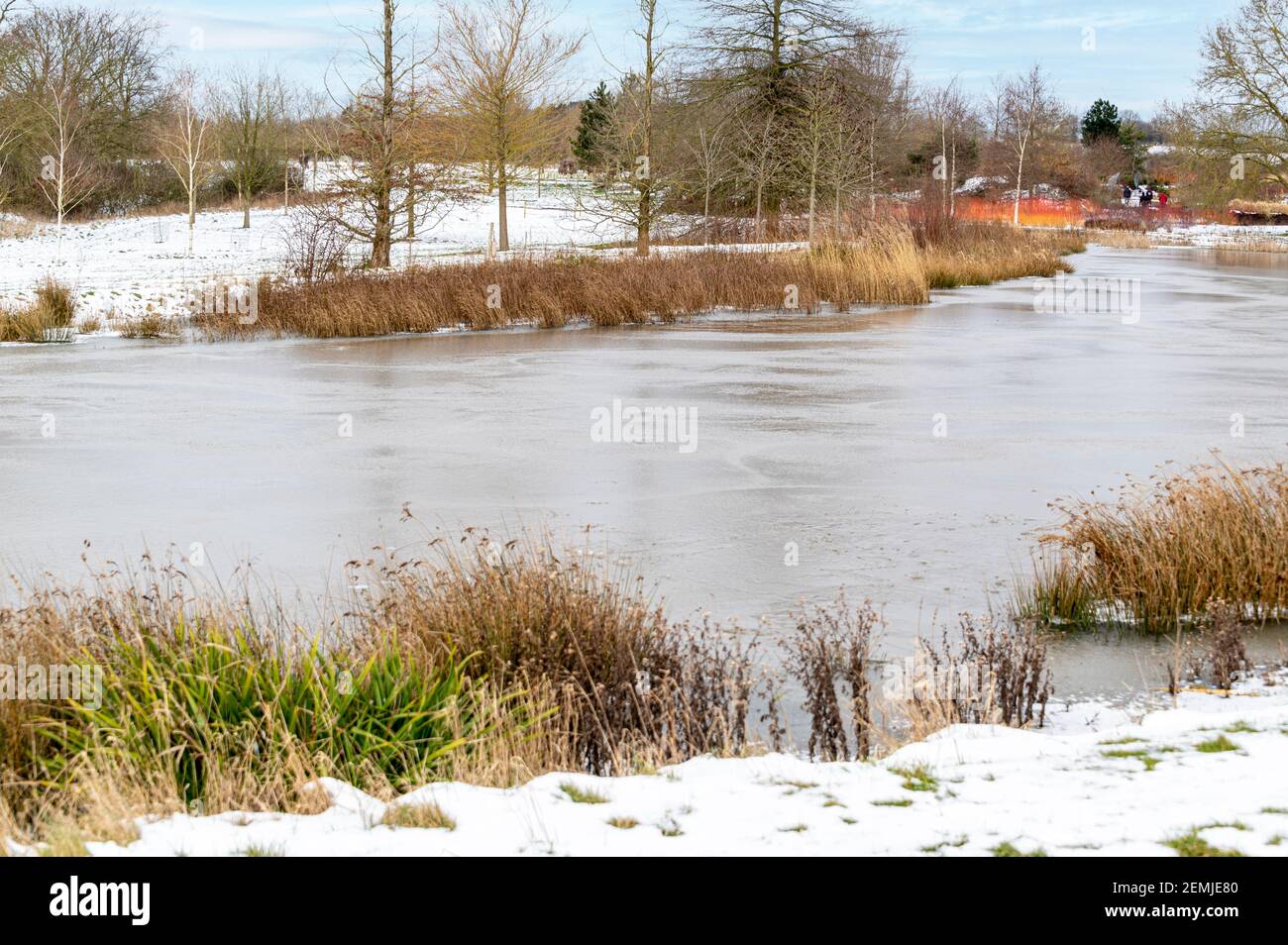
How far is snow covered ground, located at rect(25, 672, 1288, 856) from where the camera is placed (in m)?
3.75

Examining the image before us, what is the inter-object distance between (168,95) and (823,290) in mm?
45629

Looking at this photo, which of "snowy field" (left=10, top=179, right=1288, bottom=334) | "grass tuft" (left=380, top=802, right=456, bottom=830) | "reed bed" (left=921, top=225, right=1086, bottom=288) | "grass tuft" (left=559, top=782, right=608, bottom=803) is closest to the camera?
"grass tuft" (left=380, top=802, right=456, bottom=830)

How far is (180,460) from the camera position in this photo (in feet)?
34.9

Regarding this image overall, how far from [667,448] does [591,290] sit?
11.5 m

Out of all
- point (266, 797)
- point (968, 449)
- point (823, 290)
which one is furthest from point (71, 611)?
point (823, 290)

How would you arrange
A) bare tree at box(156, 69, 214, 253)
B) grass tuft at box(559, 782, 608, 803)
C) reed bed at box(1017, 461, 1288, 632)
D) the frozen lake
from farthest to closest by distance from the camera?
1. bare tree at box(156, 69, 214, 253)
2. the frozen lake
3. reed bed at box(1017, 461, 1288, 632)
4. grass tuft at box(559, 782, 608, 803)

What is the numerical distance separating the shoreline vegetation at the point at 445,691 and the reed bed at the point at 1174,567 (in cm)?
16

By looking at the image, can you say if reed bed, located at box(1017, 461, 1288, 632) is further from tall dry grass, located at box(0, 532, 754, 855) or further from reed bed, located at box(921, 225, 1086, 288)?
reed bed, located at box(921, 225, 1086, 288)

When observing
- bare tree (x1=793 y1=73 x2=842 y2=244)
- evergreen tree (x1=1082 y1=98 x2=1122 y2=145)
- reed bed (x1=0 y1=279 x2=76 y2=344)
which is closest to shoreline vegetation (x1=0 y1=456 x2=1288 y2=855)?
reed bed (x1=0 y1=279 x2=76 y2=344)

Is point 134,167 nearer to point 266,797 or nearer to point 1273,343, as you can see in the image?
point 1273,343

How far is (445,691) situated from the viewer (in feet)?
16.9

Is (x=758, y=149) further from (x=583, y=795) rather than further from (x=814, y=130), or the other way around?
(x=583, y=795)

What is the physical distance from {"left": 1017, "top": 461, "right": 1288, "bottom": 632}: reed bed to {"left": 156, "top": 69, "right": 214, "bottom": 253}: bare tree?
128 feet

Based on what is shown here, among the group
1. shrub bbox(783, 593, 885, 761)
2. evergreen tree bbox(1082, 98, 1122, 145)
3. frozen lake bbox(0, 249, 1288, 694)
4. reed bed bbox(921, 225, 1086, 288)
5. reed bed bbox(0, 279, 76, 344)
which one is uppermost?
evergreen tree bbox(1082, 98, 1122, 145)
